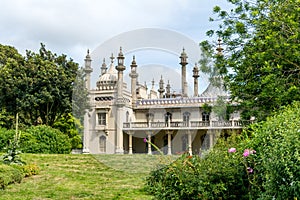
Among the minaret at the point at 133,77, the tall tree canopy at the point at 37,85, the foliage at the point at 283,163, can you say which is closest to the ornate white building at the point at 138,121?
the minaret at the point at 133,77

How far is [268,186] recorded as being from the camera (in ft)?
16.2

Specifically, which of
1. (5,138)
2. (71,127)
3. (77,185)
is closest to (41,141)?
(5,138)

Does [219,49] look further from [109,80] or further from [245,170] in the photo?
[109,80]

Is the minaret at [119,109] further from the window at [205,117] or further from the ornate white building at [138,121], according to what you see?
the window at [205,117]

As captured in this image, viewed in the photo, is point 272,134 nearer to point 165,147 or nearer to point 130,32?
point 130,32

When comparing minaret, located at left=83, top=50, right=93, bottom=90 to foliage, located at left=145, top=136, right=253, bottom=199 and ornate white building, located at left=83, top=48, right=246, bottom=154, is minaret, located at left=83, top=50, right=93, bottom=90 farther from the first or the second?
foliage, located at left=145, top=136, right=253, bottom=199

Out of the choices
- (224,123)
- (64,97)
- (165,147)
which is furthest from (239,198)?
(165,147)

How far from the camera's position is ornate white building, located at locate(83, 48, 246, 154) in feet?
111

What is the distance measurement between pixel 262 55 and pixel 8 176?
8.17 metres

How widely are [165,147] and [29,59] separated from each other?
14.6m

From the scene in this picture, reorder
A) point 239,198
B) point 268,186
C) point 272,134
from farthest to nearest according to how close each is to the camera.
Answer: point 239,198 < point 272,134 < point 268,186

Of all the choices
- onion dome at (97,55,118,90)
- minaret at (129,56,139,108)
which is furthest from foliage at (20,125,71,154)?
minaret at (129,56,139,108)

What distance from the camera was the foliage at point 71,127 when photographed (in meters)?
32.1

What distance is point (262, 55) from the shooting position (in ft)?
37.3
